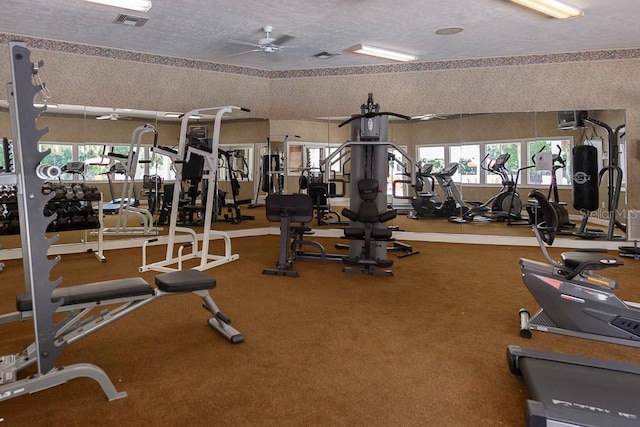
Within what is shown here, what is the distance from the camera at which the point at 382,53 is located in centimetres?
590

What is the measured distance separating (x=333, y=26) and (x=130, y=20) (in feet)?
7.11

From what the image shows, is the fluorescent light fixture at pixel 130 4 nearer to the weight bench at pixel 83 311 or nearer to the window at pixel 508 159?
the weight bench at pixel 83 311

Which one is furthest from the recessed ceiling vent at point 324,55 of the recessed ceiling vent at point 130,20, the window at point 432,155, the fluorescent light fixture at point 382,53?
the recessed ceiling vent at point 130,20

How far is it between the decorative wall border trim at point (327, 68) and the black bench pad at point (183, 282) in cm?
423

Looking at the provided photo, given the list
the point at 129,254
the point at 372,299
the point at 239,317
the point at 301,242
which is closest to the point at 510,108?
the point at 301,242

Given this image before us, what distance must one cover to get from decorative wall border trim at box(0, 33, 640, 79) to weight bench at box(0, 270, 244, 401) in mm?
4179

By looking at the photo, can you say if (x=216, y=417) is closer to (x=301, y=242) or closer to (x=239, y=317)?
(x=239, y=317)

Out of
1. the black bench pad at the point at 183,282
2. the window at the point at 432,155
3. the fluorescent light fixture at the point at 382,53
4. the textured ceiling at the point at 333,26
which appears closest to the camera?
the black bench pad at the point at 183,282

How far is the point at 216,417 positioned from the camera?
189 cm

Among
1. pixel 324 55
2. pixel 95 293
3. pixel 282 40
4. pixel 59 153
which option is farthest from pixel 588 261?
pixel 59 153

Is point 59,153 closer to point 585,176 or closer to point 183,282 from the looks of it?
point 183,282

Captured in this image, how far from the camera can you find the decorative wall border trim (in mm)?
5391

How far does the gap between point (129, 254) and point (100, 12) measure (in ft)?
9.07

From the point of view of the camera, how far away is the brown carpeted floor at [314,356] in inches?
76.0
